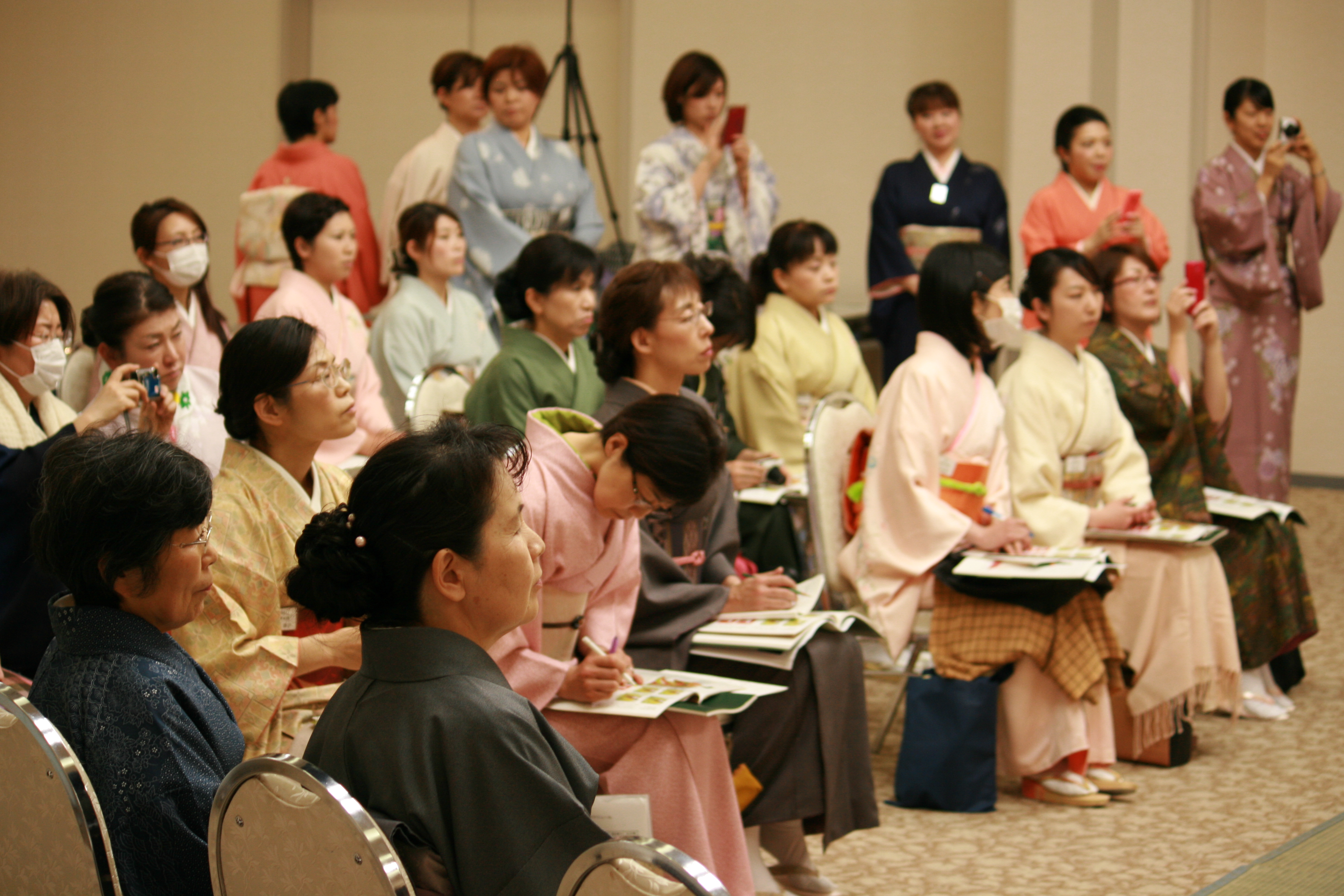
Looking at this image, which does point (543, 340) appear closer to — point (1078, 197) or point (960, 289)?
point (960, 289)

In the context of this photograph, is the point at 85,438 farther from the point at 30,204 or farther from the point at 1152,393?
the point at 30,204

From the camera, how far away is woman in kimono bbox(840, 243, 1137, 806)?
10.0 feet

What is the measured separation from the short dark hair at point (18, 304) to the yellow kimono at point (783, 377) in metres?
2.19

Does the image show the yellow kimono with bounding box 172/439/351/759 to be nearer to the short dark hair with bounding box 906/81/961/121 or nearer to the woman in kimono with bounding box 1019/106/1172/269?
the woman in kimono with bounding box 1019/106/1172/269

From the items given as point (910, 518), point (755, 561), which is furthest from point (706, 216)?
point (910, 518)

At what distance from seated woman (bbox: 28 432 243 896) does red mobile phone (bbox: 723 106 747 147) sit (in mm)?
3800

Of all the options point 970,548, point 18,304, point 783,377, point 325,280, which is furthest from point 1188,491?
point 18,304

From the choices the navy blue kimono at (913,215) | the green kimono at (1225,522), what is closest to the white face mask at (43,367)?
the green kimono at (1225,522)

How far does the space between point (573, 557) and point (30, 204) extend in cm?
625

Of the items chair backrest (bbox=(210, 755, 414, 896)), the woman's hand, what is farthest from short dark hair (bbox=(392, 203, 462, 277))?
chair backrest (bbox=(210, 755, 414, 896))

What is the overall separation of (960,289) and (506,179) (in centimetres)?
226

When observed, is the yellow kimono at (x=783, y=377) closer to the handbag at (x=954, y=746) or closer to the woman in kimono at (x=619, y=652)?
the handbag at (x=954, y=746)

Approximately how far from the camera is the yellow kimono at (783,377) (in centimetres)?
420

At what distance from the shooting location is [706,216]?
528 cm
